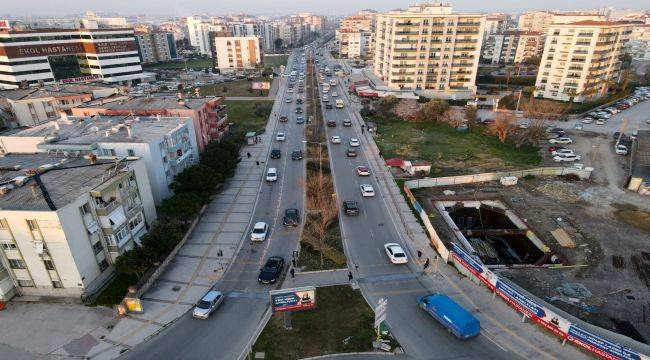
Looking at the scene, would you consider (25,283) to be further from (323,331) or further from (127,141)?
(323,331)

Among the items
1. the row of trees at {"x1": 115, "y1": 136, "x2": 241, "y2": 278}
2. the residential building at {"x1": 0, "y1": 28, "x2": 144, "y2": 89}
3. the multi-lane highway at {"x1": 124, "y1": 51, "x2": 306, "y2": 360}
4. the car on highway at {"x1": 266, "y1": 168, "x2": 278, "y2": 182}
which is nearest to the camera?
the multi-lane highway at {"x1": 124, "y1": 51, "x2": 306, "y2": 360}

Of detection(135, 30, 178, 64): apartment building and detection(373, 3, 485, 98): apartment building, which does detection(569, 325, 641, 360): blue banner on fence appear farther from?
detection(135, 30, 178, 64): apartment building

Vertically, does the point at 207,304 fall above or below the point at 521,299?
below

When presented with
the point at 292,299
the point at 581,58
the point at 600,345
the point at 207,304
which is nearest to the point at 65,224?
the point at 207,304

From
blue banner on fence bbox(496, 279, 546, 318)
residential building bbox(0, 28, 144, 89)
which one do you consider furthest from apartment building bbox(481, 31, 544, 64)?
blue banner on fence bbox(496, 279, 546, 318)

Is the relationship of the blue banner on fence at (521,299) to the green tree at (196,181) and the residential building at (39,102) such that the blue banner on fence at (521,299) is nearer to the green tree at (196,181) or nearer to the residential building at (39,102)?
the green tree at (196,181)
